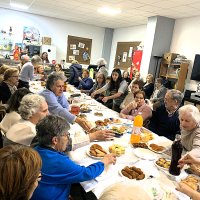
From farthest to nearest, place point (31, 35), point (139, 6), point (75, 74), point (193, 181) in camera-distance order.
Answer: point (31, 35) → point (75, 74) → point (139, 6) → point (193, 181)

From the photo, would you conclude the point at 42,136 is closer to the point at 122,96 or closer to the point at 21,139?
the point at 21,139

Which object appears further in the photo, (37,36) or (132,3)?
(37,36)

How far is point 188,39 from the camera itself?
18.6 ft

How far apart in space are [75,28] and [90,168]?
8375 millimetres

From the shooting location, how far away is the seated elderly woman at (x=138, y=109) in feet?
9.10

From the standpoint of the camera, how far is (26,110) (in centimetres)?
178

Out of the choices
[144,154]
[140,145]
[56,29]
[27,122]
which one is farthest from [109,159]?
[56,29]

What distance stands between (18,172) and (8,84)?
2.94m

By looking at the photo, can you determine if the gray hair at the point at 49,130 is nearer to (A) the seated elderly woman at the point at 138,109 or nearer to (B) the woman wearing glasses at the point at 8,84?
(A) the seated elderly woman at the point at 138,109

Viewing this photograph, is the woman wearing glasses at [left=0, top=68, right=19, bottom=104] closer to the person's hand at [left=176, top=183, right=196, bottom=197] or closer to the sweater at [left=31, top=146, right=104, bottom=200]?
the sweater at [left=31, top=146, right=104, bottom=200]

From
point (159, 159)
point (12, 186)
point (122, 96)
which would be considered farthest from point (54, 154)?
point (122, 96)

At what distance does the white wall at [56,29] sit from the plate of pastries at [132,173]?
25.9 ft

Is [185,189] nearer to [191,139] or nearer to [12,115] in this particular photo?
[191,139]

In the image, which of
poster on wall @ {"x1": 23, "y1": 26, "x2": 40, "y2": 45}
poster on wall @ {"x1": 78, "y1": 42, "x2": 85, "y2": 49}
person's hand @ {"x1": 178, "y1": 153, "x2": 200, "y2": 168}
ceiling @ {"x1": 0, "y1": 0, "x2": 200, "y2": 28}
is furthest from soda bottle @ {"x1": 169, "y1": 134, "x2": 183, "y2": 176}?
poster on wall @ {"x1": 78, "y1": 42, "x2": 85, "y2": 49}
